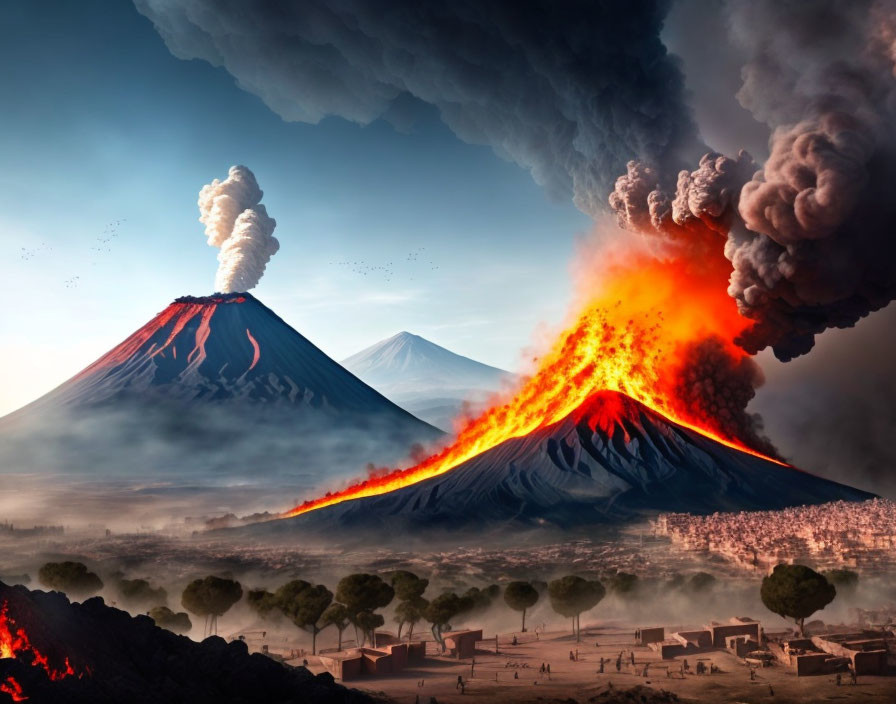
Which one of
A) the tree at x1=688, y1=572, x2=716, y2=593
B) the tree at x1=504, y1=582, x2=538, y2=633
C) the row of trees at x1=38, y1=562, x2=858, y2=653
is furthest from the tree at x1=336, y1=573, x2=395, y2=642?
the tree at x1=688, y1=572, x2=716, y2=593

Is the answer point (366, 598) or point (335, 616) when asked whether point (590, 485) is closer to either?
point (366, 598)

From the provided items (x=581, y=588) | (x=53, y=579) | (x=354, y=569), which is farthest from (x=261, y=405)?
(x=581, y=588)

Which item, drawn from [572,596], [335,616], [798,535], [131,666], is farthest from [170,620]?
[798,535]

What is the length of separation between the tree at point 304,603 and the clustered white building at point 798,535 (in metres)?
36.9

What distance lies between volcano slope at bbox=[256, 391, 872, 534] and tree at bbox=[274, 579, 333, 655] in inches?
1337

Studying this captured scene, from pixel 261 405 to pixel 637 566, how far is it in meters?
110

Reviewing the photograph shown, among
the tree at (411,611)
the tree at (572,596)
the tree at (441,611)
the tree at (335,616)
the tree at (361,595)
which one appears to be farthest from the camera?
the tree at (572,596)

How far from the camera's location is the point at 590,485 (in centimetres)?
9781

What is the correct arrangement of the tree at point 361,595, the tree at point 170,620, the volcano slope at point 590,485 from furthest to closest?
1. the volcano slope at point 590,485
2. the tree at point 170,620
3. the tree at point 361,595

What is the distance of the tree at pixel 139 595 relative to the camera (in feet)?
209

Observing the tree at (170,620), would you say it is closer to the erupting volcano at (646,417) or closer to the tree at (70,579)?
the tree at (70,579)

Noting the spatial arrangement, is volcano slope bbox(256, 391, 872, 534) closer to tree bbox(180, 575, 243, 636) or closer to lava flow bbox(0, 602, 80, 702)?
tree bbox(180, 575, 243, 636)

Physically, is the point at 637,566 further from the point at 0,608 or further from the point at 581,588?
the point at 0,608

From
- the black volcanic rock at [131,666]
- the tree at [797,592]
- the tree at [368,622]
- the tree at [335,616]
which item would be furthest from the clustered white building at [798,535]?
the black volcanic rock at [131,666]
